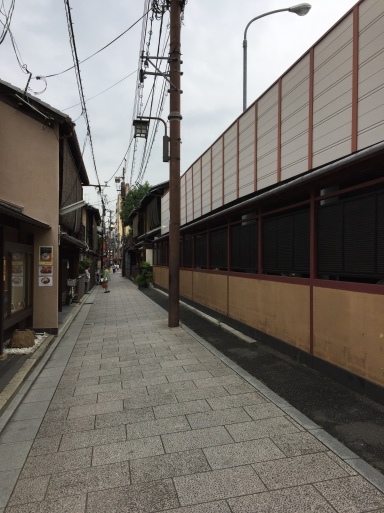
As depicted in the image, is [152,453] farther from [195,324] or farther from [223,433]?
[195,324]

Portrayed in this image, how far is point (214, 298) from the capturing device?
11594 millimetres

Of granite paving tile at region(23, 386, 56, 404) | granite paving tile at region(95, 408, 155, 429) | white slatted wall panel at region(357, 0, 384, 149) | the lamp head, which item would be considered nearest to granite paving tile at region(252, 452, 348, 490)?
granite paving tile at region(95, 408, 155, 429)

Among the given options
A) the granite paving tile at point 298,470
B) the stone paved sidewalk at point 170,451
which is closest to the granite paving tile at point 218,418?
the stone paved sidewalk at point 170,451

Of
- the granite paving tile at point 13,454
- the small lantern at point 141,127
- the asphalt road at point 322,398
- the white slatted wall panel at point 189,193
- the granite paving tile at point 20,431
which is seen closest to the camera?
the granite paving tile at point 13,454

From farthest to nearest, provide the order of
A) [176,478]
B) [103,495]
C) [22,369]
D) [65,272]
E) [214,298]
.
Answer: [65,272], [214,298], [22,369], [176,478], [103,495]

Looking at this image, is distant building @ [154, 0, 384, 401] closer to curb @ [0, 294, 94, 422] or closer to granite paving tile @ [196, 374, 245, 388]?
granite paving tile @ [196, 374, 245, 388]

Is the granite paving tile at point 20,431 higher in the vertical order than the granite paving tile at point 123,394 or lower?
lower

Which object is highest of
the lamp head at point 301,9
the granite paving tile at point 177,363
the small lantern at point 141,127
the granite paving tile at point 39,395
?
the lamp head at point 301,9

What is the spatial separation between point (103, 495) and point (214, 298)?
8867 millimetres

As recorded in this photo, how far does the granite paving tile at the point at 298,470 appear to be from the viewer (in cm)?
297

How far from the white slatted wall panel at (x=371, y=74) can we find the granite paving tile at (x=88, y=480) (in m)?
4.68

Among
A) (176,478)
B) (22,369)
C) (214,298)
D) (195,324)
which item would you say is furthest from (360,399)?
(214,298)

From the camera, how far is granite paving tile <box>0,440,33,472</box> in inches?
131

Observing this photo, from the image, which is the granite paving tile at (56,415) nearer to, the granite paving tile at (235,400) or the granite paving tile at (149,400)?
the granite paving tile at (149,400)
